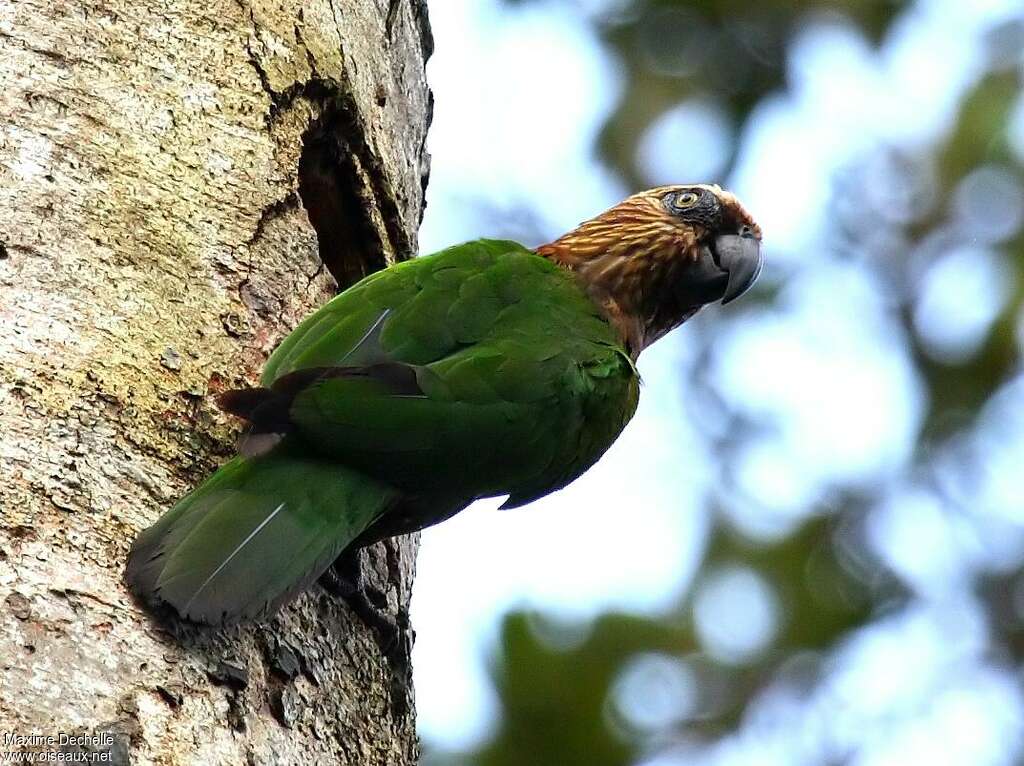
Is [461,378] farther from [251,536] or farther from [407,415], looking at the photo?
[251,536]

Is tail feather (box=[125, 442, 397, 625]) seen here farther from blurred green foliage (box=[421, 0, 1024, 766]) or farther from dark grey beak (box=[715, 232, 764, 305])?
blurred green foliage (box=[421, 0, 1024, 766])

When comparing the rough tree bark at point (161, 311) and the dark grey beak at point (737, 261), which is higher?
the dark grey beak at point (737, 261)

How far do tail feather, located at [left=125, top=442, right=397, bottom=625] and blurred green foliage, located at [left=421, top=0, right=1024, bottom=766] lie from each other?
370cm

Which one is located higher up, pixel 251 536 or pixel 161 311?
pixel 161 311

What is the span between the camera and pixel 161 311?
8.52 ft

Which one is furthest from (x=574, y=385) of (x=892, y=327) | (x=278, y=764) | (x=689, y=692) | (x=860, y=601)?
(x=892, y=327)

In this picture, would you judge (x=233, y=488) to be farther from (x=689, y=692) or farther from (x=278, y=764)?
(x=689, y=692)

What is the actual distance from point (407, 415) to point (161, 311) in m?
0.52

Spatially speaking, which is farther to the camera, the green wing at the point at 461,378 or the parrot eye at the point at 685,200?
the parrot eye at the point at 685,200

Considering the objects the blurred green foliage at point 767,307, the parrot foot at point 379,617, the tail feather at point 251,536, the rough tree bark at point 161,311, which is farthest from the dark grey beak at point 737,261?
the blurred green foliage at point 767,307

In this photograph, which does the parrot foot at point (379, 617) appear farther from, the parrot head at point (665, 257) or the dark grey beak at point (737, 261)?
the dark grey beak at point (737, 261)

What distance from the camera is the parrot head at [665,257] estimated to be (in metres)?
3.91

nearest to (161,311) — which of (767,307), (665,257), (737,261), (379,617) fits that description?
(379,617)

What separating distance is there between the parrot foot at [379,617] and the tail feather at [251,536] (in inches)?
9.0
